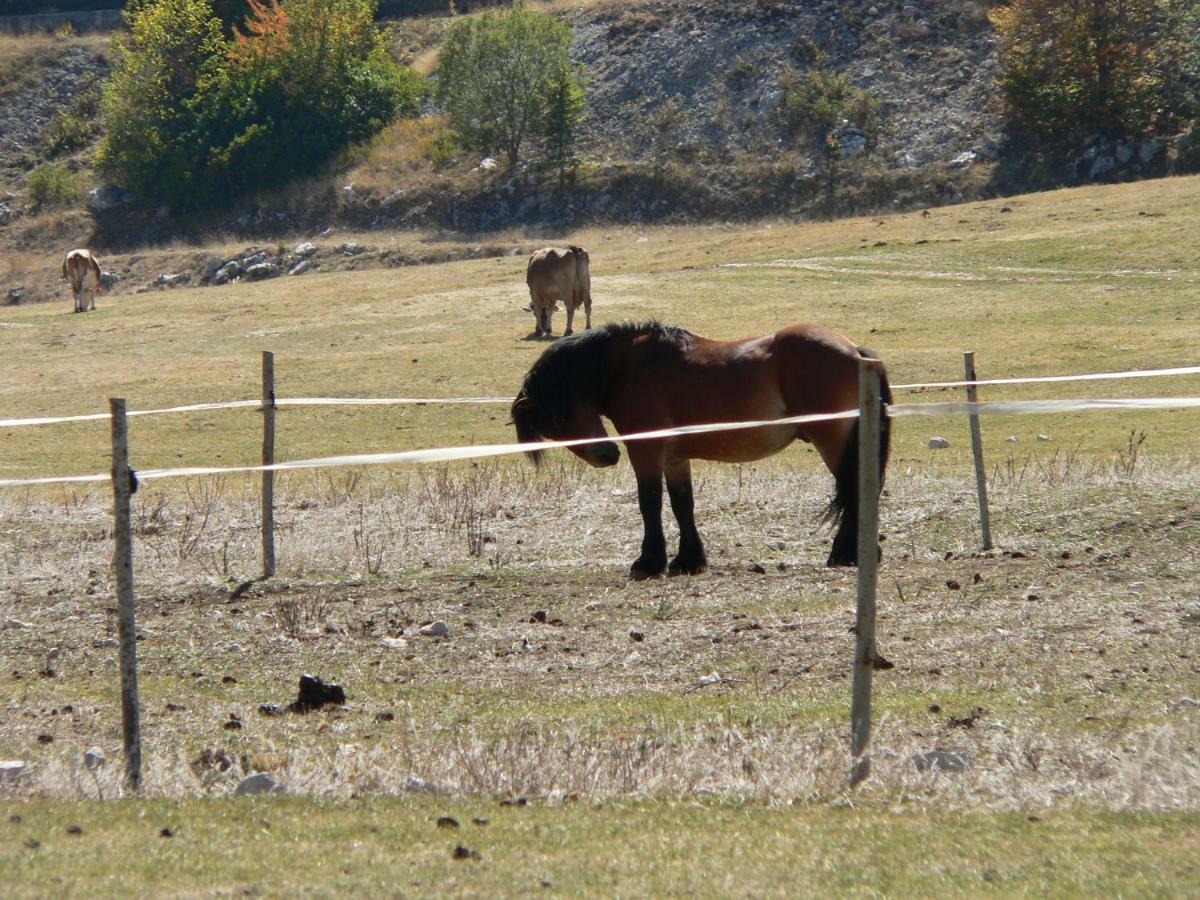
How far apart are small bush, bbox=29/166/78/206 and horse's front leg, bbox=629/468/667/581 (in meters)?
59.7

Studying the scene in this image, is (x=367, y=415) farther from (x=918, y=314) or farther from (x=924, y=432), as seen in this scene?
(x=918, y=314)

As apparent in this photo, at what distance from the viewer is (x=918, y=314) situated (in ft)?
99.0

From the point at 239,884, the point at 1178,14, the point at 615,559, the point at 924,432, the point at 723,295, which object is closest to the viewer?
the point at 239,884

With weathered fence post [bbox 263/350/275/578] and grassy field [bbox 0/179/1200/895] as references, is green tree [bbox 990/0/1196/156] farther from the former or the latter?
weathered fence post [bbox 263/350/275/578]

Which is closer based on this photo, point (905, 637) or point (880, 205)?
point (905, 637)

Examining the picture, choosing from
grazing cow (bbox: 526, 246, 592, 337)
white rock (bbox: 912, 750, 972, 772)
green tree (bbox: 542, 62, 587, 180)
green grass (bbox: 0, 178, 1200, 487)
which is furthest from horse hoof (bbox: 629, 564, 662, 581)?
green tree (bbox: 542, 62, 587, 180)

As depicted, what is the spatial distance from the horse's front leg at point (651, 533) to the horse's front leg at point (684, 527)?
0.13 m

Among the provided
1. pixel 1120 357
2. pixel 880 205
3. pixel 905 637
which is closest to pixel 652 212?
pixel 880 205

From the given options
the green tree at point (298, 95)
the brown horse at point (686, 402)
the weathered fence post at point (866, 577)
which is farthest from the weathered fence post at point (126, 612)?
the green tree at point (298, 95)

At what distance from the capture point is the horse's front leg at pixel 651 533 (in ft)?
36.9

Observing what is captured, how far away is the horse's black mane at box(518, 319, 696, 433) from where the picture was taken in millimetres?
11742

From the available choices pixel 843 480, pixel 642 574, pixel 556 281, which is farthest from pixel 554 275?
pixel 843 480

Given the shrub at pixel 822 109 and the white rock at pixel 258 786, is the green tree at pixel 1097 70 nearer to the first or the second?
the shrub at pixel 822 109

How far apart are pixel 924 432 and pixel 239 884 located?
15744 mm
